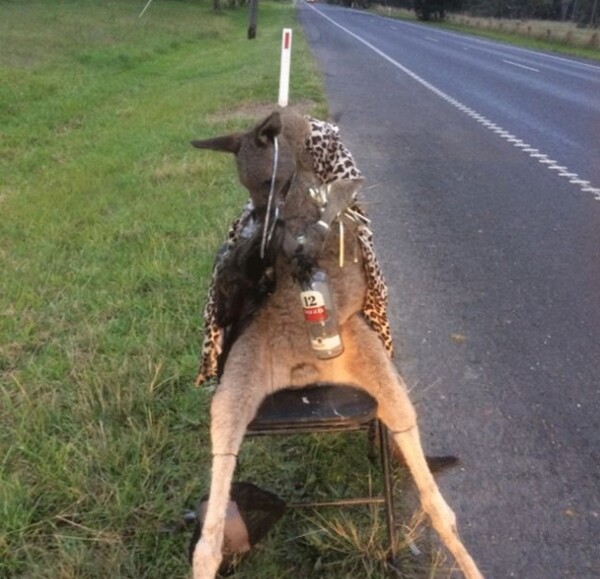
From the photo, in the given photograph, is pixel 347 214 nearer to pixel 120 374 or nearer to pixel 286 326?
pixel 286 326

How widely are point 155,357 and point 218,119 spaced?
808cm

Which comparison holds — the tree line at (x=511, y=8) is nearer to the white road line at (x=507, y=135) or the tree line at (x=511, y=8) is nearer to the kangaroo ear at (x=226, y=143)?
the white road line at (x=507, y=135)

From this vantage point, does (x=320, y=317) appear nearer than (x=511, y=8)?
Yes

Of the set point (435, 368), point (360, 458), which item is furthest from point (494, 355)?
point (360, 458)

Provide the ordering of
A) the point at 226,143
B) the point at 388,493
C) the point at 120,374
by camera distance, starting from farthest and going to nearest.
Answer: the point at 120,374
the point at 388,493
the point at 226,143

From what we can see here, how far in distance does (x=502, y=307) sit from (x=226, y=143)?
363 centimetres

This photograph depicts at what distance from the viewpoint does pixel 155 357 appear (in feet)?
14.7

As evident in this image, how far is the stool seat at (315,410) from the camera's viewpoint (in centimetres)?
270

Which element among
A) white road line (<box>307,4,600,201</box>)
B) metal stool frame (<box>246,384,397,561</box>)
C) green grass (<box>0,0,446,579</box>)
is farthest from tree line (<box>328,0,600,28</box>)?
metal stool frame (<box>246,384,397,561</box>)

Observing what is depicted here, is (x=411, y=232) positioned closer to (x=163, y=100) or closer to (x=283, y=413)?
(x=283, y=413)

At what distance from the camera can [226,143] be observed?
2.51 meters

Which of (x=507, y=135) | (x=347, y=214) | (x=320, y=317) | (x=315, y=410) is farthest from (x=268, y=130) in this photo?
(x=507, y=135)

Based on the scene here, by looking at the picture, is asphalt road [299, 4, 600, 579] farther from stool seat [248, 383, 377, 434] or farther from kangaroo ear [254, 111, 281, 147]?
kangaroo ear [254, 111, 281, 147]

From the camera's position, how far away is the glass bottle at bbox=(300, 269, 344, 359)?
2512 millimetres
